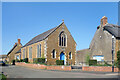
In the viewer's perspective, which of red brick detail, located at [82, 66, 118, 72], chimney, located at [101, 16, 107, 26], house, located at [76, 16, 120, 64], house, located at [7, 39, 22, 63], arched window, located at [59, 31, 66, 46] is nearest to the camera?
red brick detail, located at [82, 66, 118, 72]

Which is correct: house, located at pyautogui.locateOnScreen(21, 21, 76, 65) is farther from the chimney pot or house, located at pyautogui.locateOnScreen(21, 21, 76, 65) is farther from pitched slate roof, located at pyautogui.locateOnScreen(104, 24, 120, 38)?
pitched slate roof, located at pyautogui.locateOnScreen(104, 24, 120, 38)

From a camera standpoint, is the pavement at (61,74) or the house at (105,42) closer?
the pavement at (61,74)

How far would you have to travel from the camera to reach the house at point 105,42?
94.8 ft

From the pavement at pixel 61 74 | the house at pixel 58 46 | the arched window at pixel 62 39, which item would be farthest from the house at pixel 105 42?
the pavement at pixel 61 74

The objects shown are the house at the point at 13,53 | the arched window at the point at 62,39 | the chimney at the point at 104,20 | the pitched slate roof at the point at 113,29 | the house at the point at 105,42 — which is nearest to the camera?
the house at the point at 105,42

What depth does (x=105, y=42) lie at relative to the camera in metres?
31.7

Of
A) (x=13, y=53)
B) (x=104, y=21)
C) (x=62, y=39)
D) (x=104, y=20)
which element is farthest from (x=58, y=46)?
(x=13, y=53)

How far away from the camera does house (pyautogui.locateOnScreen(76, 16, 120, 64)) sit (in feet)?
94.8

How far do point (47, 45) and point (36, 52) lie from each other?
662 cm

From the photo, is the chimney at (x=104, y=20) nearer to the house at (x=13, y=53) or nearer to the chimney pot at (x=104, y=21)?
the chimney pot at (x=104, y=21)

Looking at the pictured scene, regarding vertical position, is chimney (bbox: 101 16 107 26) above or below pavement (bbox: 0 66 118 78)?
above

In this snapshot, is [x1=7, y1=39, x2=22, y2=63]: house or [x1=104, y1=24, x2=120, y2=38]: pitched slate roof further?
[x1=7, y1=39, x2=22, y2=63]: house

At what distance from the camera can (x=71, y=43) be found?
33781 millimetres

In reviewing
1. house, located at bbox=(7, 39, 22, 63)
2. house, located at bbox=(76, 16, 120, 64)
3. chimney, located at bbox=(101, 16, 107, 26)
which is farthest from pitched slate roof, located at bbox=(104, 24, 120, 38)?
house, located at bbox=(7, 39, 22, 63)
